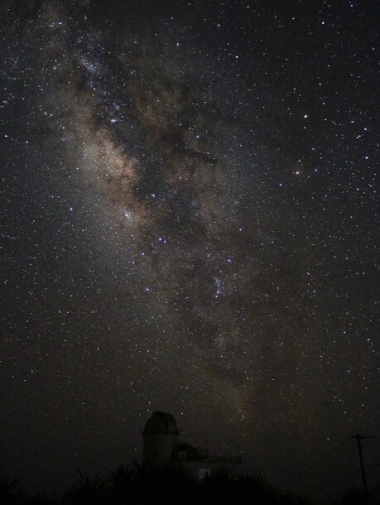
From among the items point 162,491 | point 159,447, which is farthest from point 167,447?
point 162,491

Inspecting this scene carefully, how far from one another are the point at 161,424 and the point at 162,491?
39.0 feet

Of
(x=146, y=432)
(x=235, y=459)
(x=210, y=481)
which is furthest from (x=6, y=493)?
(x=235, y=459)

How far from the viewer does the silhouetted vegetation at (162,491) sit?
543 inches

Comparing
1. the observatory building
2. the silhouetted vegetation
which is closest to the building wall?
the observatory building

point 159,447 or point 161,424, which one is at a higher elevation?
point 161,424

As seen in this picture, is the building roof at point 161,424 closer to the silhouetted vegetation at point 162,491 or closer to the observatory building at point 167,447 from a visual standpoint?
the observatory building at point 167,447

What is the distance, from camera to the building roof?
25641 millimetres

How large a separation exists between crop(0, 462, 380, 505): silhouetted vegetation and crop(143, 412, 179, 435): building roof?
30.0 feet

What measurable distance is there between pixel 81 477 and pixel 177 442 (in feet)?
37.9

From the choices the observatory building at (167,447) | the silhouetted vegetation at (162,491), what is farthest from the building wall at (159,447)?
the silhouetted vegetation at (162,491)

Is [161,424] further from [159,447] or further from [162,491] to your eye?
[162,491]

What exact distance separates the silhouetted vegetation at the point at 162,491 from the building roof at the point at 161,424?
30.0ft

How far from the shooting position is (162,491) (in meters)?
14.2

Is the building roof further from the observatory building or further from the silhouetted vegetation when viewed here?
the silhouetted vegetation
